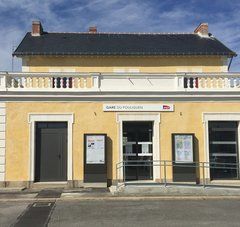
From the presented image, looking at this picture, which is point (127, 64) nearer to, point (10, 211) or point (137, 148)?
point (137, 148)

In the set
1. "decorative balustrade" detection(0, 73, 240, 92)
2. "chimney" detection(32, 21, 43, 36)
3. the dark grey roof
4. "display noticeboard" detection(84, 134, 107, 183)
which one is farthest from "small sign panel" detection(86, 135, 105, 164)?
"chimney" detection(32, 21, 43, 36)

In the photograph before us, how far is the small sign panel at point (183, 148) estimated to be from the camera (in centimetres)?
1750

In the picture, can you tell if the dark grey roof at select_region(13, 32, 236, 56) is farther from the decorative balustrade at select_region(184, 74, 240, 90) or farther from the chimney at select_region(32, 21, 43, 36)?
the decorative balustrade at select_region(184, 74, 240, 90)

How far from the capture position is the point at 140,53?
25.0 m

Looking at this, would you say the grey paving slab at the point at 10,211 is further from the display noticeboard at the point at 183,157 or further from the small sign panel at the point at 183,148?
the small sign panel at the point at 183,148

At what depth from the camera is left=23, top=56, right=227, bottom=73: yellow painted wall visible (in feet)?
82.4

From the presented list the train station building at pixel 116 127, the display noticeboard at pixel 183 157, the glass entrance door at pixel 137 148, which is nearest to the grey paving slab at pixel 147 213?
the display noticeboard at pixel 183 157

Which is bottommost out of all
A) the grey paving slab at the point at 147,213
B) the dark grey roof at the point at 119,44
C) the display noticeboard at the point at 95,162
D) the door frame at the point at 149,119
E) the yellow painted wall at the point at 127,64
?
the grey paving slab at the point at 147,213

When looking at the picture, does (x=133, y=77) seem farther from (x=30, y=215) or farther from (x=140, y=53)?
(x=30, y=215)

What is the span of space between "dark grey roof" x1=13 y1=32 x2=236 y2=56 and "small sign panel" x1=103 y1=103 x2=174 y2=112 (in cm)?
757

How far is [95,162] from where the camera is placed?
680 inches

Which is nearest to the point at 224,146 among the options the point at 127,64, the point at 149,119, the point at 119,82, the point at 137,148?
the point at 149,119

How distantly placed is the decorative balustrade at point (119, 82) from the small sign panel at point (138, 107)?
0.61 meters

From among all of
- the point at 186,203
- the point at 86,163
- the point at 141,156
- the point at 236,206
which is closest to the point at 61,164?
the point at 86,163
